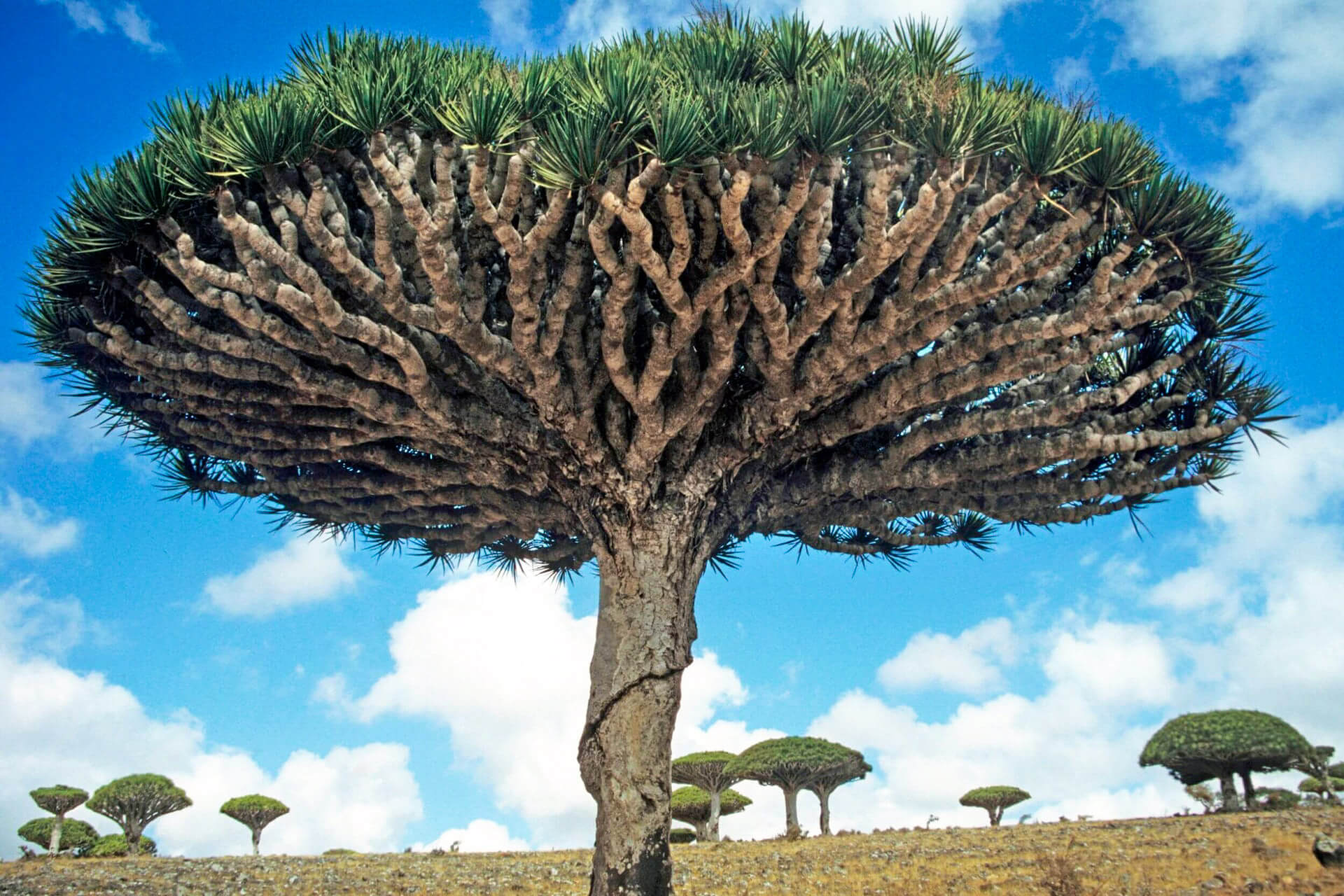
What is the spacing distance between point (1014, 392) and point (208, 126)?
24.5ft

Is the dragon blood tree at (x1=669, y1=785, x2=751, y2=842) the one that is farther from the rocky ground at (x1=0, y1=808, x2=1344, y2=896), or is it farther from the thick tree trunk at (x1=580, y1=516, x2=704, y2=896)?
the thick tree trunk at (x1=580, y1=516, x2=704, y2=896)

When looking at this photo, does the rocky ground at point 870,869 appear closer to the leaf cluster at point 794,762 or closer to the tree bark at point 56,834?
the leaf cluster at point 794,762

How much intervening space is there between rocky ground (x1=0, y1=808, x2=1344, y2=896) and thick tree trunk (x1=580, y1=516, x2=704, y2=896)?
3.60 metres

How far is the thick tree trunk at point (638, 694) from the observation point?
335 inches

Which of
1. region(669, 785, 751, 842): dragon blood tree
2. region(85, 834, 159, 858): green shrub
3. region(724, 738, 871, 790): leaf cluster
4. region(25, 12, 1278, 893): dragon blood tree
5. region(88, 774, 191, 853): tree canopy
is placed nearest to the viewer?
region(25, 12, 1278, 893): dragon blood tree

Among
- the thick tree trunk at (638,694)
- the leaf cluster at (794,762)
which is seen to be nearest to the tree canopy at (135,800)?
the leaf cluster at (794,762)

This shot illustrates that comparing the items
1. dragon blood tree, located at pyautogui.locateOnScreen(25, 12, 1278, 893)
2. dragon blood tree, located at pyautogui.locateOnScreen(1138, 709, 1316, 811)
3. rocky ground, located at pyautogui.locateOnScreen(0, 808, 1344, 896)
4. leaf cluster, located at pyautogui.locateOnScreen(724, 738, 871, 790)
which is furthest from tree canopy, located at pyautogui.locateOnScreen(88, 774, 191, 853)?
dragon blood tree, located at pyautogui.locateOnScreen(1138, 709, 1316, 811)

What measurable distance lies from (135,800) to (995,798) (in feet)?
67.5

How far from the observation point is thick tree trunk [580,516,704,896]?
851 cm

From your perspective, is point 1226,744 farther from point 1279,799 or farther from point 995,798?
point 995,798

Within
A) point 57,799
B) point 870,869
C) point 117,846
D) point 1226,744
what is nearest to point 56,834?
point 57,799

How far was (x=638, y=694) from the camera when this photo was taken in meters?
8.86

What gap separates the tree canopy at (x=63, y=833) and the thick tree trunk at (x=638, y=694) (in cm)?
1949

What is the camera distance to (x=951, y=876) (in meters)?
12.1
